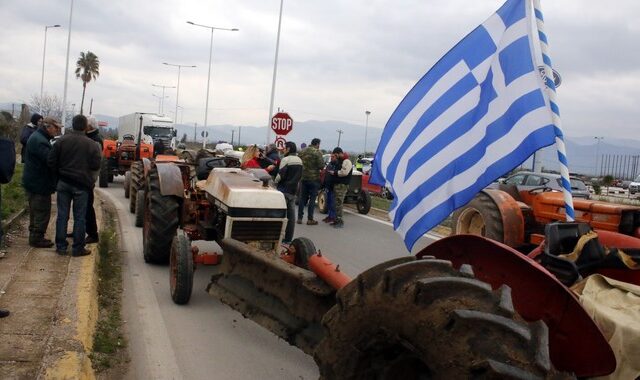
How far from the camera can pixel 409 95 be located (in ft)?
12.9

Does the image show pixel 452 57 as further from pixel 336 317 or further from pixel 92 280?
pixel 92 280

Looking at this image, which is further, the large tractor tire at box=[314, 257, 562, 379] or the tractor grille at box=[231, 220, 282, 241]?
the tractor grille at box=[231, 220, 282, 241]

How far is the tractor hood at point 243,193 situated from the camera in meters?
6.36

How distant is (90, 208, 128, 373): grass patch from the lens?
4520 mm

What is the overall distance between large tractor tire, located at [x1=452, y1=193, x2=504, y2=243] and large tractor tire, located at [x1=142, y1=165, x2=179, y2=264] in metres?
4.22

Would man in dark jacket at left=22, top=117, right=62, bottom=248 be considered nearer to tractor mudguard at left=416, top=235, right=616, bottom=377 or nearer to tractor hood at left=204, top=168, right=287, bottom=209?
tractor hood at left=204, top=168, right=287, bottom=209

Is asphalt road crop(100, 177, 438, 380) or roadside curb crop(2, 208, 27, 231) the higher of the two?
roadside curb crop(2, 208, 27, 231)

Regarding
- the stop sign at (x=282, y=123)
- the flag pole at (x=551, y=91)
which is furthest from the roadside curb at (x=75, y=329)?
the stop sign at (x=282, y=123)

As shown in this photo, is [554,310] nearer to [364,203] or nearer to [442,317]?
[442,317]

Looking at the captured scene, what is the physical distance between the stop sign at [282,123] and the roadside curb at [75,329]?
12491mm

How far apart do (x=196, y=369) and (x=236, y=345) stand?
64 centimetres

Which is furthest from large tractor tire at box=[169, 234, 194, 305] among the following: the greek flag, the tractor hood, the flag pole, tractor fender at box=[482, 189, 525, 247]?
tractor fender at box=[482, 189, 525, 247]

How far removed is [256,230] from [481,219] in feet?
15.6

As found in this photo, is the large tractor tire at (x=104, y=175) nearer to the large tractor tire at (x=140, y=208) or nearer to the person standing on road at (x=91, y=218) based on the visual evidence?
the large tractor tire at (x=140, y=208)
